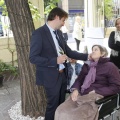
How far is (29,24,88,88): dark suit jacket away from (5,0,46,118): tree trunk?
1.86 feet

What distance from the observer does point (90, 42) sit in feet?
27.2

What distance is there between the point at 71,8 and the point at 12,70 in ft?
50.5

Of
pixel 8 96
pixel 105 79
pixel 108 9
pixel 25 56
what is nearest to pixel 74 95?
pixel 105 79

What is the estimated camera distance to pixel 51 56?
2.42 m

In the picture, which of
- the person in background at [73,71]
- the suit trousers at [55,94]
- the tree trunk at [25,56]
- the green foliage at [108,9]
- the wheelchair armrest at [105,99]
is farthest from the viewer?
the green foliage at [108,9]

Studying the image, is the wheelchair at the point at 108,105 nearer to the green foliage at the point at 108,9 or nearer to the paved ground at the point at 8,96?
the paved ground at the point at 8,96

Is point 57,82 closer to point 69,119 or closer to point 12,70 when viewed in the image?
point 69,119

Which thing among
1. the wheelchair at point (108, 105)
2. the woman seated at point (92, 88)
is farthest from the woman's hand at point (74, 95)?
the wheelchair at point (108, 105)

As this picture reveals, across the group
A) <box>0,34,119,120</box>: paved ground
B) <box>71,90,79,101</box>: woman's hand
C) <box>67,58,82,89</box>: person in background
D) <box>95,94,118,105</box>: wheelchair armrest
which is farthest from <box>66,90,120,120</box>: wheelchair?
<box>0,34,119,120</box>: paved ground

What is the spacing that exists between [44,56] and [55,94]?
0.48 m

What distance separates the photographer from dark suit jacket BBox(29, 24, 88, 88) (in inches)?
90.0

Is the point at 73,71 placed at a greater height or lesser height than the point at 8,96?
greater

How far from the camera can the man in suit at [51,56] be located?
2.29 metres

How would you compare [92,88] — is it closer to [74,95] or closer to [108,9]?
[74,95]
